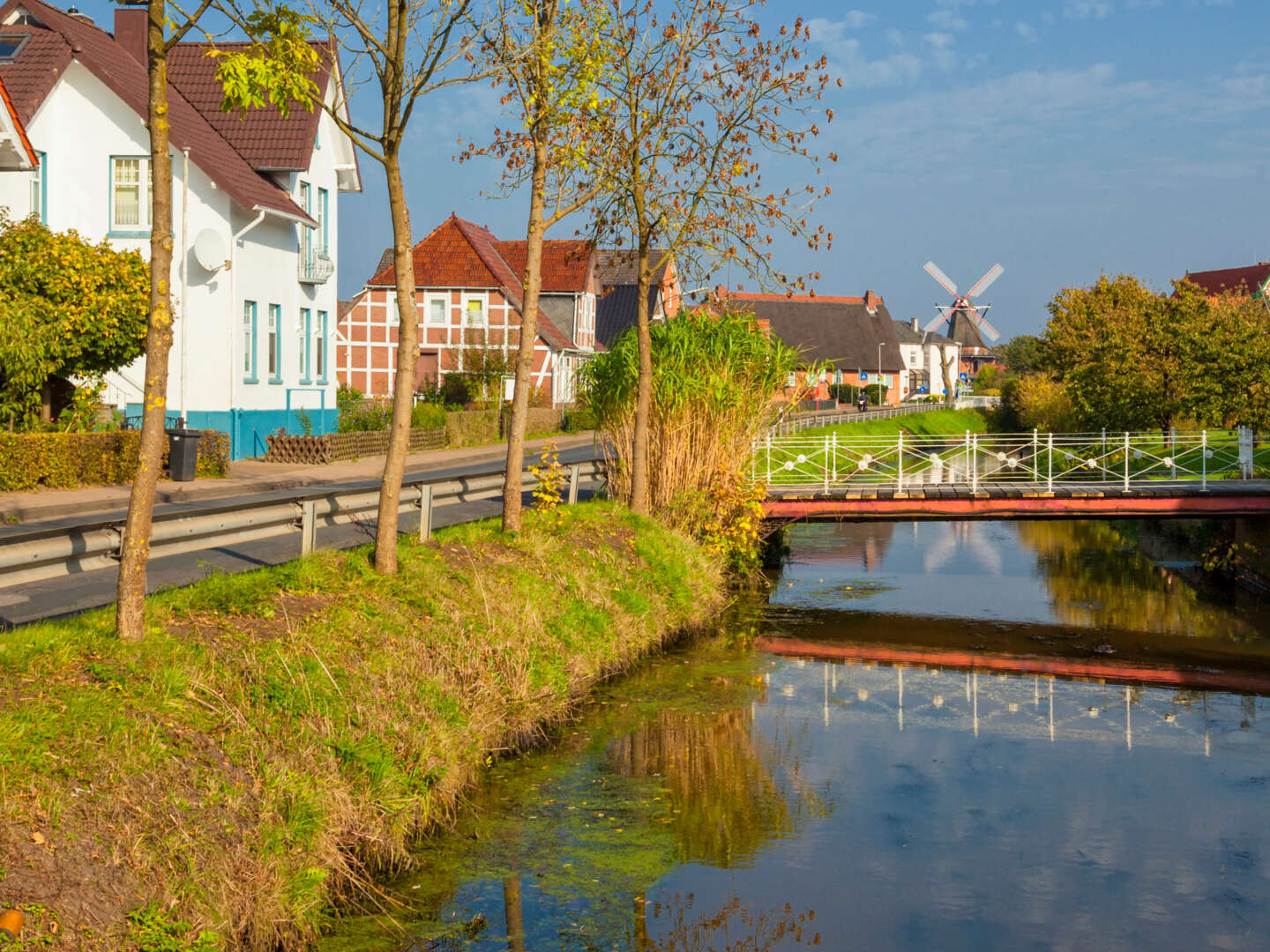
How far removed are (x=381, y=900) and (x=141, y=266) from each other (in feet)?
64.8

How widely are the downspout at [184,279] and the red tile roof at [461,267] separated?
2757cm

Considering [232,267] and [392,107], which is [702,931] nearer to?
[392,107]

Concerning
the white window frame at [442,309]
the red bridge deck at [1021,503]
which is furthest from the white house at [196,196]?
the white window frame at [442,309]

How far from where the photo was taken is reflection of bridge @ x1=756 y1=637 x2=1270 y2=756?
1284cm

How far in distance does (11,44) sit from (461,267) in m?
30.3

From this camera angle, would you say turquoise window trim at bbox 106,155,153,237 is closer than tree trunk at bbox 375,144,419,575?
No

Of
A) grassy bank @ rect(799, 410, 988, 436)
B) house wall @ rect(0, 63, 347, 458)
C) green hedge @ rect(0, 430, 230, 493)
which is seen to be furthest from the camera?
grassy bank @ rect(799, 410, 988, 436)

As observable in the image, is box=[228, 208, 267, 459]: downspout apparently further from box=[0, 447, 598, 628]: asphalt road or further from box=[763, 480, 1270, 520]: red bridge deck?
box=[763, 480, 1270, 520]: red bridge deck

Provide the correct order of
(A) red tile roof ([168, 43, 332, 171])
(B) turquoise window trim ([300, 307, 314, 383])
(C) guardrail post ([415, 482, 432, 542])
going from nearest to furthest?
(C) guardrail post ([415, 482, 432, 542])
(A) red tile roof ([168, 43, 332, 171])
(B) turquoise window trim ([300, 307, 314, 383])

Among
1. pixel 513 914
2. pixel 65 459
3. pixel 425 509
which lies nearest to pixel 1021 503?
pixel 425 509

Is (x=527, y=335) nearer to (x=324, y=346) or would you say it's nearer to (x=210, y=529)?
(x=210, y=529)

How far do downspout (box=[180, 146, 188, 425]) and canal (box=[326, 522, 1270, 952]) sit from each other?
1580cm

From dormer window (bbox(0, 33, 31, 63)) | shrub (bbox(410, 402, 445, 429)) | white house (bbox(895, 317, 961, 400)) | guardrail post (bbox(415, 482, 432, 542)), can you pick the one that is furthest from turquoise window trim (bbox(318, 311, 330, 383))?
white house (bbox(895, 317, 961, 400))

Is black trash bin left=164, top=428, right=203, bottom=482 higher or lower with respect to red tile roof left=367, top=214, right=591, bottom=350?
lower
